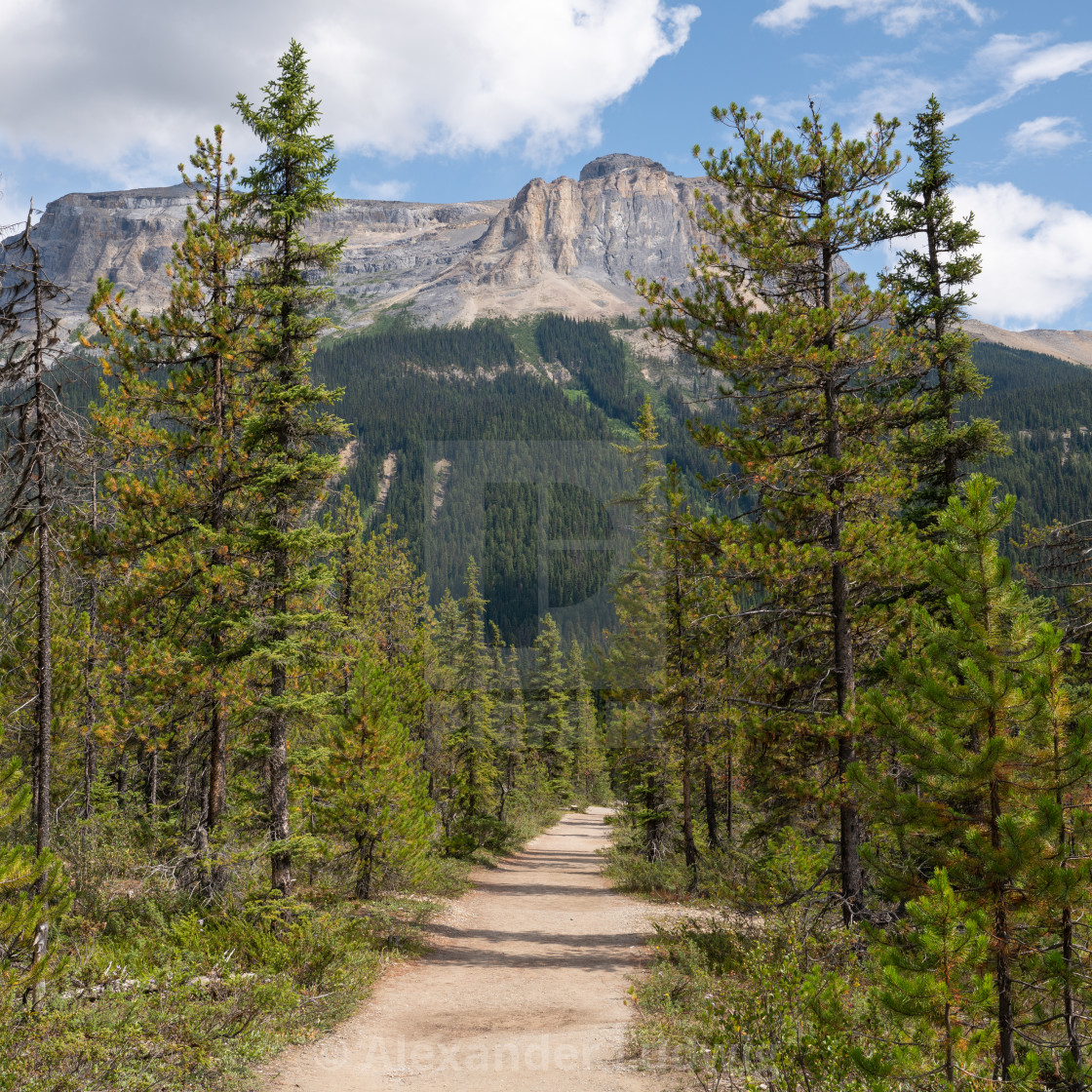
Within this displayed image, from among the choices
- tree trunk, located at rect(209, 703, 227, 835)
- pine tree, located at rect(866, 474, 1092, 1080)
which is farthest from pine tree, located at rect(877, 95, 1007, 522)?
tree trunk, located at rect(209, 703, 227, 835)

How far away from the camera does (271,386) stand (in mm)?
11836

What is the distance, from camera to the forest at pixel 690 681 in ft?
16.6

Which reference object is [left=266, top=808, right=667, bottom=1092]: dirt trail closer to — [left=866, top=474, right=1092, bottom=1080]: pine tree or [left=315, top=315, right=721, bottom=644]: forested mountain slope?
[left=866, top=474, right=1092, bottom=1080]: pine tree

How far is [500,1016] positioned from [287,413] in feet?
32.6

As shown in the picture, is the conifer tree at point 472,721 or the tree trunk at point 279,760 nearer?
Result: the tree trunk at point 279,760

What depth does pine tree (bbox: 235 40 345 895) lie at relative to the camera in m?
11.5

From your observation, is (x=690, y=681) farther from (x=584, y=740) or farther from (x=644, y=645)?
(x=584, y=740)

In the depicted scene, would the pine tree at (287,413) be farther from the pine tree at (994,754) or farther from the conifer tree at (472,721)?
the conifer tree at (472,721)

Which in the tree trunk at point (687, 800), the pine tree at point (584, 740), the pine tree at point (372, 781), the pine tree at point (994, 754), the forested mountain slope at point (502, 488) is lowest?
the pine tree at point (584, 740)

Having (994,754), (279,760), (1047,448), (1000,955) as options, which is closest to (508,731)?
(279,760)

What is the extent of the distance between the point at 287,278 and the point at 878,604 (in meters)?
11.4

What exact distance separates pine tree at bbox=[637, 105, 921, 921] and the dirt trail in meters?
4.20

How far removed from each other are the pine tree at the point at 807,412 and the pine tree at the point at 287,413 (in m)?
6.16

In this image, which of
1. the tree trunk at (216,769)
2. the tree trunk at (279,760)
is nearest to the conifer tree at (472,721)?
the tree trunk at (216,769)
